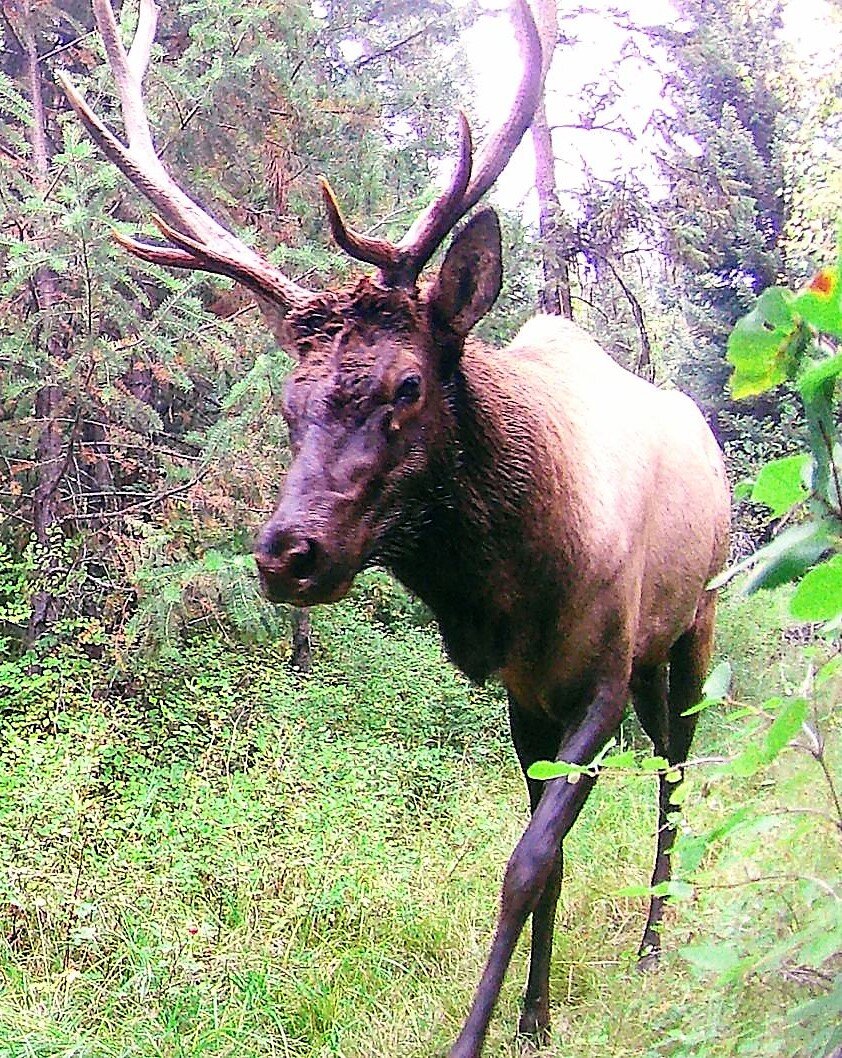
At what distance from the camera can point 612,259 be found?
32.4ft

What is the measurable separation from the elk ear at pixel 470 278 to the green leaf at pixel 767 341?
1.80 metres

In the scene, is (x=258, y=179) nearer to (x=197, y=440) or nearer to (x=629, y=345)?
(x=197, y=440)

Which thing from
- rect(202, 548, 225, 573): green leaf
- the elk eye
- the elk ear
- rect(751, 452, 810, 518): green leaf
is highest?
the elk ear

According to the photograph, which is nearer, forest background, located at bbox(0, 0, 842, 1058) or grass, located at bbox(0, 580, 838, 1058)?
grass, located at bbox(0, 580, 838, 1058)

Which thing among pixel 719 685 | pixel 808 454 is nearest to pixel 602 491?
pixel 719 685

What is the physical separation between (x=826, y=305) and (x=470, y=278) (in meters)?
2.05

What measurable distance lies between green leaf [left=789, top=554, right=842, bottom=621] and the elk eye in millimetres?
1792

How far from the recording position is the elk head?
2.50 meters

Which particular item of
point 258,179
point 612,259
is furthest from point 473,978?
point 612,259

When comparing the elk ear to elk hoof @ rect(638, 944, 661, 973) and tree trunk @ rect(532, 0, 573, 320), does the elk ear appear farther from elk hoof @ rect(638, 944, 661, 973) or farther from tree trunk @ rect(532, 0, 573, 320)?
tree trunk @ rect(532, 0, 573, 320)

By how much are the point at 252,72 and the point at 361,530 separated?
510cm

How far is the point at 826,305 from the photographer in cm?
91

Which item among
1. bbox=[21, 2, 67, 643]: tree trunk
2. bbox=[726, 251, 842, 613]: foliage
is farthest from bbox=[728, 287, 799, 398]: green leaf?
bbox=[21, 2, 67, 643]: tree trunk

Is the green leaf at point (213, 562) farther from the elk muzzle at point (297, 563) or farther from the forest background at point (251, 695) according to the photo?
the elk muzzle at point (297, 563)
